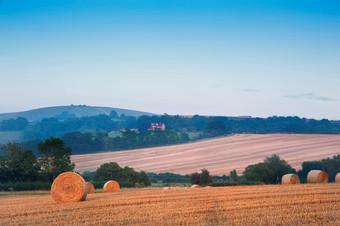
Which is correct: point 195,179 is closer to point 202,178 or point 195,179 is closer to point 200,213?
point 202,178

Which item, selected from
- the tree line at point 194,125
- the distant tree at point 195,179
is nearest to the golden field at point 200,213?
the distant tree at point 195,179

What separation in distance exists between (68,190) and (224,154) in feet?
197

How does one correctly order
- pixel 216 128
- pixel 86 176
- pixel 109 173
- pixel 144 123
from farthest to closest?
1. pixel 144 123
2. pixel 216 128
3. pixel 109 173
4. pixel 86 176

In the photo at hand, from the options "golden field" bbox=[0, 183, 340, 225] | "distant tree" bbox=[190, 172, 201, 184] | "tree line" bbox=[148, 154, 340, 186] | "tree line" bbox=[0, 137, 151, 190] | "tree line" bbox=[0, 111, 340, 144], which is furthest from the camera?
"tree line" bbox=[0, 111, 340, 144]

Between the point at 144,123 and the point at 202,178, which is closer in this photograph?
the point at 202,178

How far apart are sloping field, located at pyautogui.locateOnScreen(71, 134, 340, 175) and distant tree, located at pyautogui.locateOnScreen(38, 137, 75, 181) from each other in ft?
75.6

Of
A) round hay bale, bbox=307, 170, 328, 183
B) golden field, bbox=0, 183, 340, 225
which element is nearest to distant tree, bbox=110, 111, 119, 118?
round hay bale, bbox=307, 170, 328, 183

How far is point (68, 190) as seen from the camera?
2042cm

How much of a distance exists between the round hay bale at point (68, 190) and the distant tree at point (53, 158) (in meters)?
24.1

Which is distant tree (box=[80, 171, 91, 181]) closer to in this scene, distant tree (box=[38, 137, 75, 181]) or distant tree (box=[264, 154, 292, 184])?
distant tree (box=[38, 137, 75, 181])

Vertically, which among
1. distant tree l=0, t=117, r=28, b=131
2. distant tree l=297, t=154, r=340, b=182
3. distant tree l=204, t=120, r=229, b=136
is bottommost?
distant tree l=297, t=154, r=340, b=182

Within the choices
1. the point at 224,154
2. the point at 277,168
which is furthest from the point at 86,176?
the point at 224,154

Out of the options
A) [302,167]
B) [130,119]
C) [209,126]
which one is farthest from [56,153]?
[130,119]

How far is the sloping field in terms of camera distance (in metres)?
66.2
